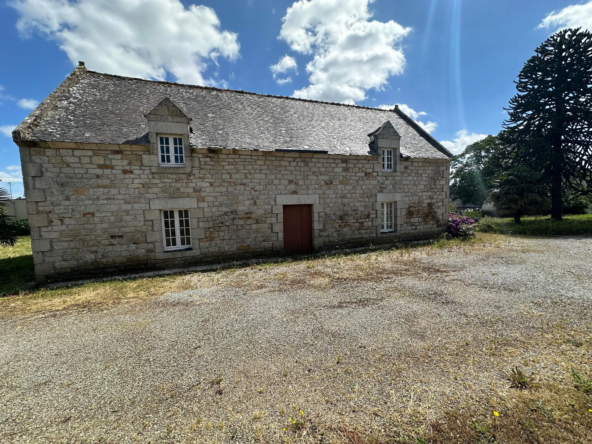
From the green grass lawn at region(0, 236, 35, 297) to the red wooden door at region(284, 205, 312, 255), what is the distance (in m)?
7.94

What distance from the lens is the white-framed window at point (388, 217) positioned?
12.0 meters

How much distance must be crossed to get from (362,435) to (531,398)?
1.88 meters

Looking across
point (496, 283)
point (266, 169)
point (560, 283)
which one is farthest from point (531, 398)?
point (266, 169)

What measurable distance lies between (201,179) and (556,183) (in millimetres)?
22667

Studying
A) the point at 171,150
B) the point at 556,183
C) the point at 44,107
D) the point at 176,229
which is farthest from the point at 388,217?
the point at 556,183

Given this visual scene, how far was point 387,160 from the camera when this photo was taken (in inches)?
464

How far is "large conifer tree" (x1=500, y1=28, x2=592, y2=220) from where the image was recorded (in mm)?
16141

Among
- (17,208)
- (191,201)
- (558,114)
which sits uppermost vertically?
(558,114)

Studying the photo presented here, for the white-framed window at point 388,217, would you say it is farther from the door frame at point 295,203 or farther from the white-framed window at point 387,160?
the door frame at point 295,203

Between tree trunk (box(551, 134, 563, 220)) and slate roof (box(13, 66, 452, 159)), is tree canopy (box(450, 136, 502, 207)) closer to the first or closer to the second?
tree trunk (box(551, 134, 563, 220))

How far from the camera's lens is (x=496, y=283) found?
618cm

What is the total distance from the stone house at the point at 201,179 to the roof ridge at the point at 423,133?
1.02 m

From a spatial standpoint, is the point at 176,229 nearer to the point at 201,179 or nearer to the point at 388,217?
the point at 201,179

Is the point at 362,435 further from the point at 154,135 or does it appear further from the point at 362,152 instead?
the point at 362,152
